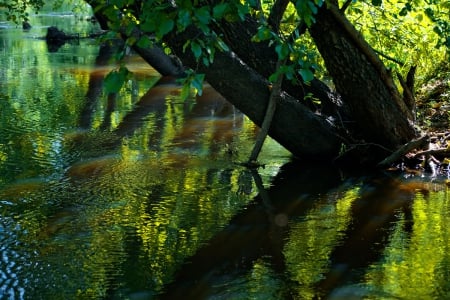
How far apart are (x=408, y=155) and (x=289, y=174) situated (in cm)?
155

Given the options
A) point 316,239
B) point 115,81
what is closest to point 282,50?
point 115,81

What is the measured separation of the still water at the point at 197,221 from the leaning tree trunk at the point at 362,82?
69cm

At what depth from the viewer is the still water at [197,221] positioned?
198 inches

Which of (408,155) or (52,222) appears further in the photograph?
(408,155)

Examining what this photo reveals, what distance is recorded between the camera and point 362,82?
26.3ft

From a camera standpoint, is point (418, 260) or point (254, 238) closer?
point (418, 260)

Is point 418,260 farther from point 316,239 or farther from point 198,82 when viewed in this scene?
point 198,82

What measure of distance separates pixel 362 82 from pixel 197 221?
2903 millimetres

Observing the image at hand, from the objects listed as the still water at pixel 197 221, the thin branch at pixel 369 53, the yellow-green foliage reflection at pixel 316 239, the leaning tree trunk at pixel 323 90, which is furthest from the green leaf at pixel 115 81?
the thin branch at pixel 369 53

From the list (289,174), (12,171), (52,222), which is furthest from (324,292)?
(12,171)

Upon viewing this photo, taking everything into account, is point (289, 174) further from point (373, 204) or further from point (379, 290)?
point (379, 290)

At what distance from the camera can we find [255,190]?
7574mm

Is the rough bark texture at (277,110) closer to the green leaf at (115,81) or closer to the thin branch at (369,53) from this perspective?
the thin branch at (369,53)

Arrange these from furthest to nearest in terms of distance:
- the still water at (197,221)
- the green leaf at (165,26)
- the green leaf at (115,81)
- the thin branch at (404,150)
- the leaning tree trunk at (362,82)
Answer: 1. the thin branch at (404,150)
2. the leaning tree trunk at (362,82)
3. the still water at (197,221)
4. the green leaf at (115,81)
5. the green leaf at (165,26)
